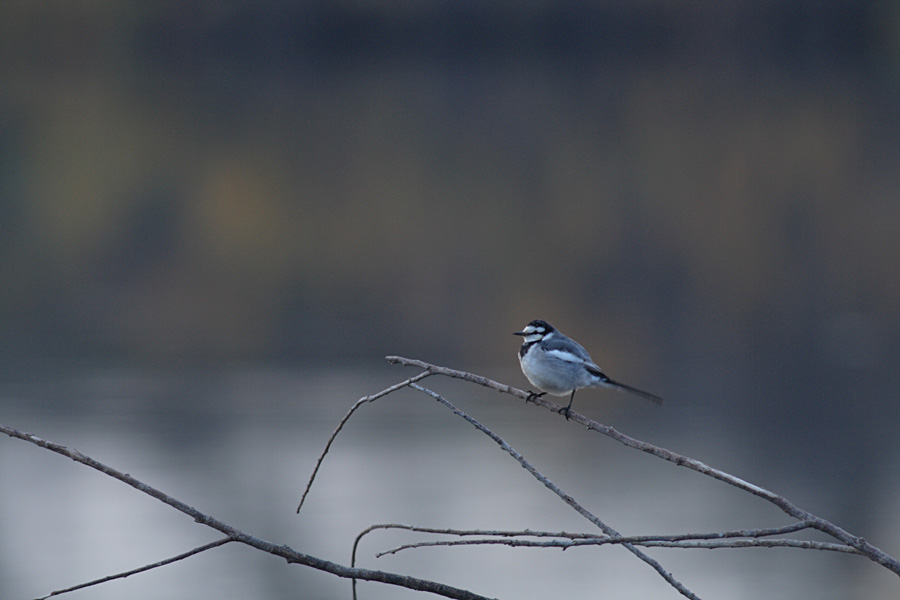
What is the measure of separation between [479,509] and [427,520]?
0.76 metres

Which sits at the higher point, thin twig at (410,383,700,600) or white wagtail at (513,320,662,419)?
white wagtail at (513,320,662,419)

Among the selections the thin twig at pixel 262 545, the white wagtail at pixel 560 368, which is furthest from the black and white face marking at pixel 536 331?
the thin twig at pixel 262 545

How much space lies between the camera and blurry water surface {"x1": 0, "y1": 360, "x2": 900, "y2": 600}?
35.4 ft

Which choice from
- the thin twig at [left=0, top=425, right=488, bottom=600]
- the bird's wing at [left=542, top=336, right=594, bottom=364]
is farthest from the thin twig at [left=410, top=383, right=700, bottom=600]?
the bird's wing at [left=542, top=336, right=594, bottom=364]

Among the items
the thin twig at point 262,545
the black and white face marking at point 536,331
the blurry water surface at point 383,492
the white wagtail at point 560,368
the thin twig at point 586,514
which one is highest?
the blurry water surface at point 383,492

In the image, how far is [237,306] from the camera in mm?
26344

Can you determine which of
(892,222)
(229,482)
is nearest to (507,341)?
(229,482)

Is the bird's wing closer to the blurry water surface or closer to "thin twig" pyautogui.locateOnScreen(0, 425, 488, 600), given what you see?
"thin twig" pyautogui.locateOnScreen(0, 425, 488, 600)

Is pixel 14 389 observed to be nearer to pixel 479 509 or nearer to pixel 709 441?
pixel 479 509

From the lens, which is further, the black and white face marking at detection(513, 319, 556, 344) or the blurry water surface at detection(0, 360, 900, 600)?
the blurry water surface at detection(0, 360, 900, 600)

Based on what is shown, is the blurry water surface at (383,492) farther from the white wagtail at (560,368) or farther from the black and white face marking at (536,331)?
the white wagtail at (560,368)

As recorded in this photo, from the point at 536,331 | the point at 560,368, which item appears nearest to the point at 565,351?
the point at 560,368

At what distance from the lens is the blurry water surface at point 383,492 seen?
10.8 meters

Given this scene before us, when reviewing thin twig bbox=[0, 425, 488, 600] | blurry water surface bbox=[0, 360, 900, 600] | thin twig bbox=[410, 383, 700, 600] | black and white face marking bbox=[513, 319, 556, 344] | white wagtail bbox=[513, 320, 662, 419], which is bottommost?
thin twig bbox=[0, 425, 488, 600]
